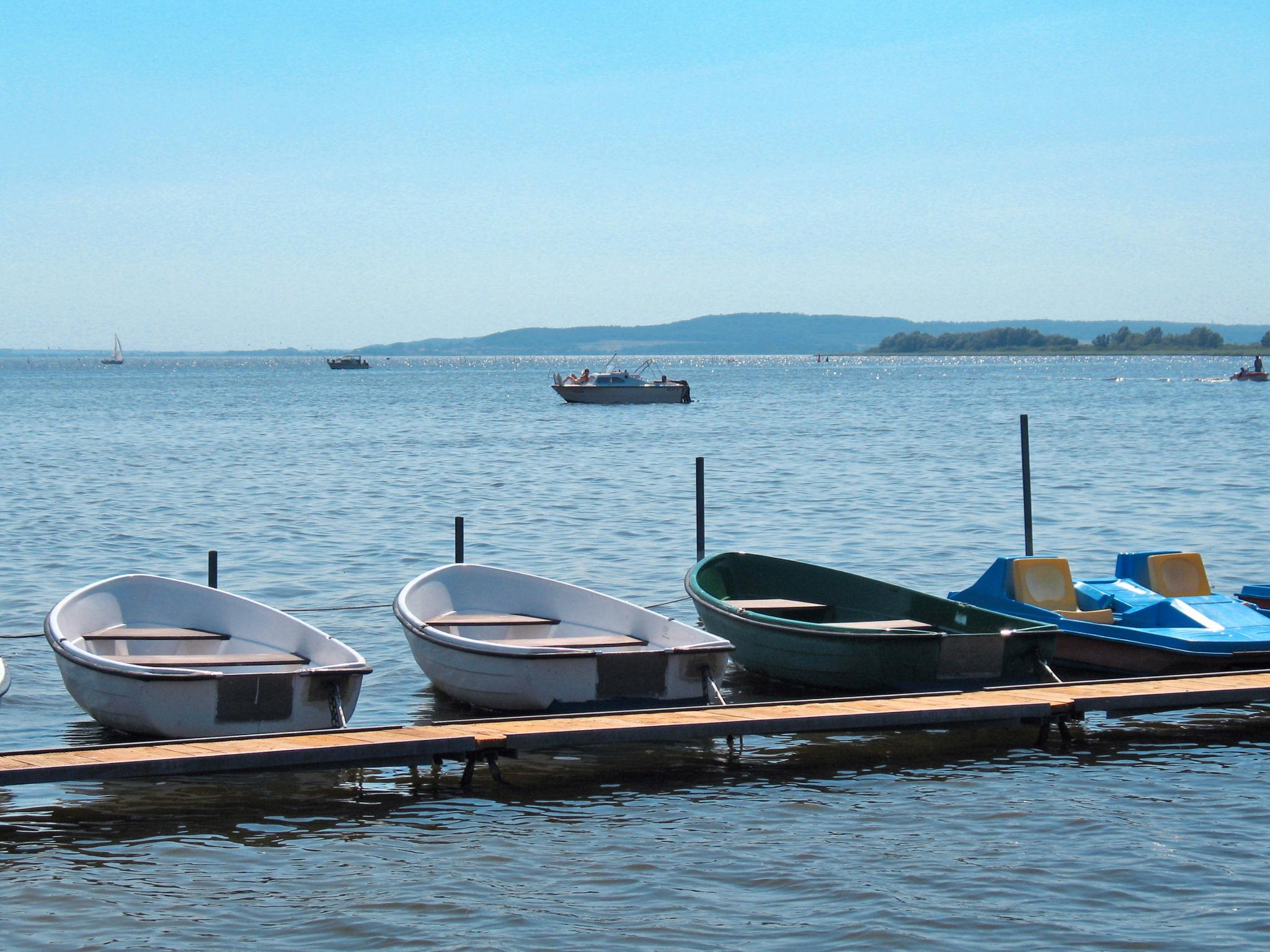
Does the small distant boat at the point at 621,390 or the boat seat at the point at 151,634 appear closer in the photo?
the boat seat at the point at 151,634

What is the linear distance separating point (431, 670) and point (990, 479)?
29.8 meters

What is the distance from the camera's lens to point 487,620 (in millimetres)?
15109

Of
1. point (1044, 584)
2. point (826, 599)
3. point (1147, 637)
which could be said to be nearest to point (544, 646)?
point (826, 599)

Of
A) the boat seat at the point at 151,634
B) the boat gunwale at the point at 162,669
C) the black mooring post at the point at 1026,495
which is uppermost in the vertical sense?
the black mooring post at the point at 1026,495

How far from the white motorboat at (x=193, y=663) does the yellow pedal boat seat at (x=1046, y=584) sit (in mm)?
7421

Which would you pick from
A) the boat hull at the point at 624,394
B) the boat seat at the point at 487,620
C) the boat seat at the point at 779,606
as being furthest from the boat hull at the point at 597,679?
the boat hull at the point at 624,394

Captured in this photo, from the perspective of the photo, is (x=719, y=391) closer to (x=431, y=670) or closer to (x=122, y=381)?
(x=122, y=381)

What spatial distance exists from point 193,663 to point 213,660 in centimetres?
19

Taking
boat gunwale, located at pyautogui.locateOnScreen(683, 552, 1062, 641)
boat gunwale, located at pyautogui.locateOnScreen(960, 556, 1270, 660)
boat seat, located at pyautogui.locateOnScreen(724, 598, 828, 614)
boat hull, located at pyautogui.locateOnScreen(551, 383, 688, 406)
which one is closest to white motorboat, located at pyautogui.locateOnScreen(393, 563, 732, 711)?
boat gunwale, located at pyautogui.locateOnScreen(683, 552, 1062, 641)

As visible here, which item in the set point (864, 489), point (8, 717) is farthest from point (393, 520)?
point (8, 717)

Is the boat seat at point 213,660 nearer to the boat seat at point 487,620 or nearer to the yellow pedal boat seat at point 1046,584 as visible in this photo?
the boat seat at point 487,620

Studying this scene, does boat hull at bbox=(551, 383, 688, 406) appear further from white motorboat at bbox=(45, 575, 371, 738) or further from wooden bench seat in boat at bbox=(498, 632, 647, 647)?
white motorboat at bbox=(45, 575, 371, 738)

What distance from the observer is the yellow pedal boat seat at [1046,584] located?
15.8 metres

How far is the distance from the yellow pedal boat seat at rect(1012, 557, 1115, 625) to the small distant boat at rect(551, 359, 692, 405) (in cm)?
7957
